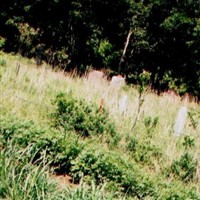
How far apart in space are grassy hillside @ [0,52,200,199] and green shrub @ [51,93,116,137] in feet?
0.06

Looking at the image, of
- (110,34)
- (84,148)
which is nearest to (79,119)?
(84,148)

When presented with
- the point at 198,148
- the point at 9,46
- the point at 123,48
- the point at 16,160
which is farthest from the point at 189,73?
the point at 16,160

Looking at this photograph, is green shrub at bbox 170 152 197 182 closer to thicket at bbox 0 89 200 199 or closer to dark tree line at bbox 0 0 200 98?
thicket at bbox 0 89 200 199

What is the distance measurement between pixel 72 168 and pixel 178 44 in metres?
14.7

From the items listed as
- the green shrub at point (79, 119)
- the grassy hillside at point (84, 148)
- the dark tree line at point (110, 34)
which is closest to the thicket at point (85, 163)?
the grassy hillside at point (84, 148)

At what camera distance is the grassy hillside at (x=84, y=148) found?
4.87 meters

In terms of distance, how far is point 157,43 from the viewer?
66.0 feet

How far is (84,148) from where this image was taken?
6.45 metres

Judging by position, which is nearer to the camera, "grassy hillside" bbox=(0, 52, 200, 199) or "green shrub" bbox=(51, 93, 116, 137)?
"grassy hillside" bbox=(0, 52, 200, 199)

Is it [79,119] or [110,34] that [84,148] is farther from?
[110,34]

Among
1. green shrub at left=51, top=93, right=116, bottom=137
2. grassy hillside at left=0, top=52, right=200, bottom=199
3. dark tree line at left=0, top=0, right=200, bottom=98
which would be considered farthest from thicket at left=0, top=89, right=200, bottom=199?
dark tree line at left=0, top=0, right=200, bottom=98

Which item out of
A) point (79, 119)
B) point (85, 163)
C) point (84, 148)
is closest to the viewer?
point (85, 163)

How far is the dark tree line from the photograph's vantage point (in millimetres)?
17719

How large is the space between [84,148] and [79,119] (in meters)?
1.51
